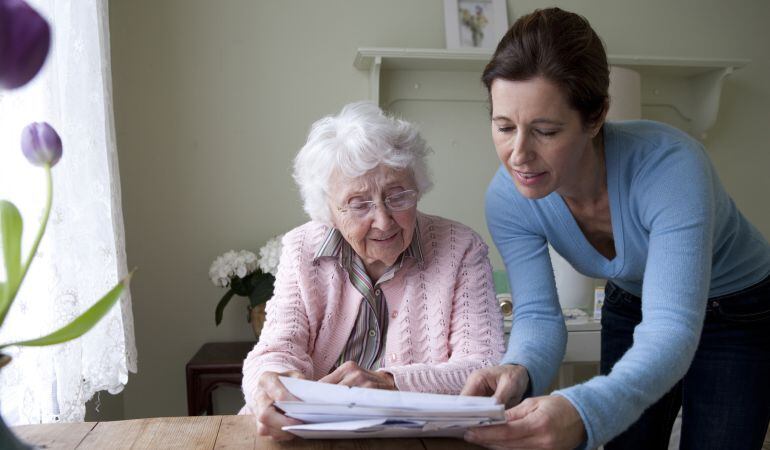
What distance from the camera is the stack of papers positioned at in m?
0.86

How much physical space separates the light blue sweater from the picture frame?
1444 millimetres

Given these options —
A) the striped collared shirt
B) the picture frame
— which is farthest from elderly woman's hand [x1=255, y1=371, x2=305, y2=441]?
the picture frame

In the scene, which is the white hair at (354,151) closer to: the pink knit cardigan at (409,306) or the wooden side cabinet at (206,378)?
the pink knit cardigan at (409,306)

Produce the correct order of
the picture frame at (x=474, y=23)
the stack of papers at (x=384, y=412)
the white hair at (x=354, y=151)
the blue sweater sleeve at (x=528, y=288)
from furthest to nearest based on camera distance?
the picture frame at (x=474, y=23), the white hair at (x=354, y=151), the blue sweater sleeve at (x=528, y=288), the stack of papers at (x=384, y=412)

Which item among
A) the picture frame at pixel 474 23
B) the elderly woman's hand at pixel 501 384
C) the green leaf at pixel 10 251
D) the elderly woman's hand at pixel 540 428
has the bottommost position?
the elderly woman's hand at pixel 501 384

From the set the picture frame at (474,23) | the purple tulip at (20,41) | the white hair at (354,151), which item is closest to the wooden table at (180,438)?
the white hair at (354,151)

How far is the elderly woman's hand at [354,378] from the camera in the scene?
118cm

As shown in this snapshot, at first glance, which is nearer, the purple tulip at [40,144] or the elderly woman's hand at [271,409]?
the purple tulip at [40,144]

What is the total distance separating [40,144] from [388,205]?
2.93 feet

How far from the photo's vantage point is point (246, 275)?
246cm

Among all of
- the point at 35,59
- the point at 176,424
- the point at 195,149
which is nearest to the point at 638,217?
the point at 176,424

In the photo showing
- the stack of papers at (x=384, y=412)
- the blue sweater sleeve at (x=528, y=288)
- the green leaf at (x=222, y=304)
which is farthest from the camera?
the green leaf at (x=222, y=304)

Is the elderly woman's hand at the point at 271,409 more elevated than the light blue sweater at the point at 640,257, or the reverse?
the light blue sweater at the point at 640,257

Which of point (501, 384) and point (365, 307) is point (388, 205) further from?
point (501, 384)
